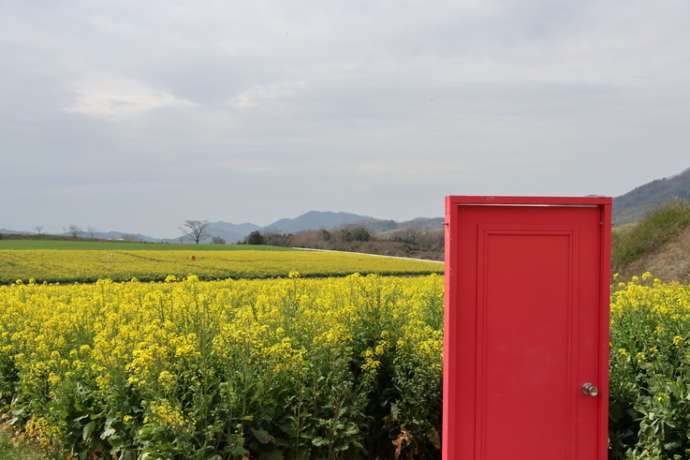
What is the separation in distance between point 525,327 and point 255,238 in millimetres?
51632

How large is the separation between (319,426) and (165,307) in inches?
89.4

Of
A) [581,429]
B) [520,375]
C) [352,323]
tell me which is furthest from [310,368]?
[581,429]

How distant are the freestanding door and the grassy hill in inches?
772

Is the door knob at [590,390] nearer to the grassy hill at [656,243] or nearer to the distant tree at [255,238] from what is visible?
the grassy hill at [656,243]

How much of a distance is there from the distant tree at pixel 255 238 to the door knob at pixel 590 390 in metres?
50.9

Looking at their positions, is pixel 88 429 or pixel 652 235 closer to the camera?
pixel 88 429

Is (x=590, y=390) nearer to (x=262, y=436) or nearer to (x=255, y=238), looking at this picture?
(x=262, y=436)

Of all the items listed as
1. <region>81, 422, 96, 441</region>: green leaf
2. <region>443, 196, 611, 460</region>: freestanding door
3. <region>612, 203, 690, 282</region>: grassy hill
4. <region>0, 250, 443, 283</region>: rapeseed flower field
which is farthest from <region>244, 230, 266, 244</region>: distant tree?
<region>443, 196, 611, 460</region>: freestanding door

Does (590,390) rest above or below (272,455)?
above

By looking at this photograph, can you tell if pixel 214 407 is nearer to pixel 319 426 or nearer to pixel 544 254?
pixel 319 426

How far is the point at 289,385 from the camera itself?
4348 millimetres

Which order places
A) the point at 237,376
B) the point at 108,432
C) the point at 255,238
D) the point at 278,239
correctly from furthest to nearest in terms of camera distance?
the point at 255,238 → the point at 278,239 → the point at 108,432 → the point at 237,376

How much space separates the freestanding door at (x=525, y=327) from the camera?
3396 mm

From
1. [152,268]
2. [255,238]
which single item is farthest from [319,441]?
[255,238]
